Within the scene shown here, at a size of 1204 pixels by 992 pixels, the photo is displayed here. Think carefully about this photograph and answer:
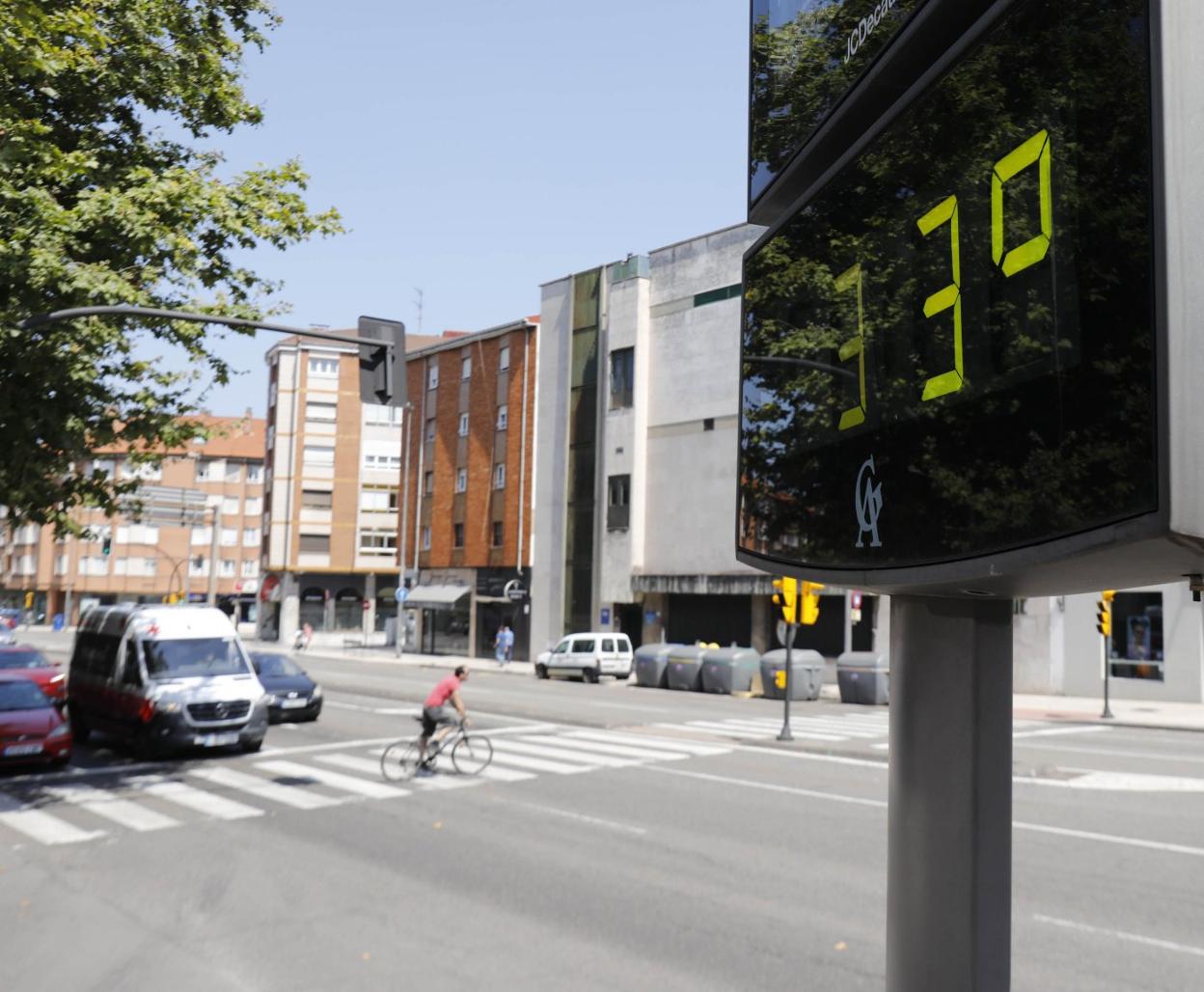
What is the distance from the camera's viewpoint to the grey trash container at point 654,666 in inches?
1470

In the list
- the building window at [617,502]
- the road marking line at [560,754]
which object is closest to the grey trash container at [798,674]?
the road marking line at [560,754]

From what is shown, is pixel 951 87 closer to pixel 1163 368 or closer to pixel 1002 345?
pixel 1002 345

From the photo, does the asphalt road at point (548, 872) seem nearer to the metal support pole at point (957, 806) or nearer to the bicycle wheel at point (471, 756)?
the bicycle wheel at point (471, 756)

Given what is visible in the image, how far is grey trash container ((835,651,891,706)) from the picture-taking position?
103 ft

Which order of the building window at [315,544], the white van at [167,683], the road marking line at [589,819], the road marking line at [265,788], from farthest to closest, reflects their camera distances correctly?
the building window at [315,544] < the white van at [167,683] < the road marking line at [265,788] < the road marking line at [589,819]

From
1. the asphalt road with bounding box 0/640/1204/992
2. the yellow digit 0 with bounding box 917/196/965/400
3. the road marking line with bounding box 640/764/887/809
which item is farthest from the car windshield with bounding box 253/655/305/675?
the yellow digit 0 with bounding box 917/196/965/400

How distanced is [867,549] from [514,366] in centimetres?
5343

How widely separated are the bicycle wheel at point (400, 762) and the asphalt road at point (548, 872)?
374mm

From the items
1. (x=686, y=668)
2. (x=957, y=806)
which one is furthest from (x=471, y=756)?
(x=686, y=668)

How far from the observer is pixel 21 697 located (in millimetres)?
17703

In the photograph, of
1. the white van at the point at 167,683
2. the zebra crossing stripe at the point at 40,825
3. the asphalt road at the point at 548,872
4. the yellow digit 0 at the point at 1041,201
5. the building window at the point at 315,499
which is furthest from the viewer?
the building window at the point at 315,499

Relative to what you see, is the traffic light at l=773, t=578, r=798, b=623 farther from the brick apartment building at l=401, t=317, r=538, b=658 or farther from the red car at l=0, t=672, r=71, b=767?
the brick apartment building at l=401, t=317, r=538, b=658

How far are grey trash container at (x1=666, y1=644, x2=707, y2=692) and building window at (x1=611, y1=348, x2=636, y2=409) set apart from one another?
563 inches

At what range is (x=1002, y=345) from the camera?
68.3 inches
